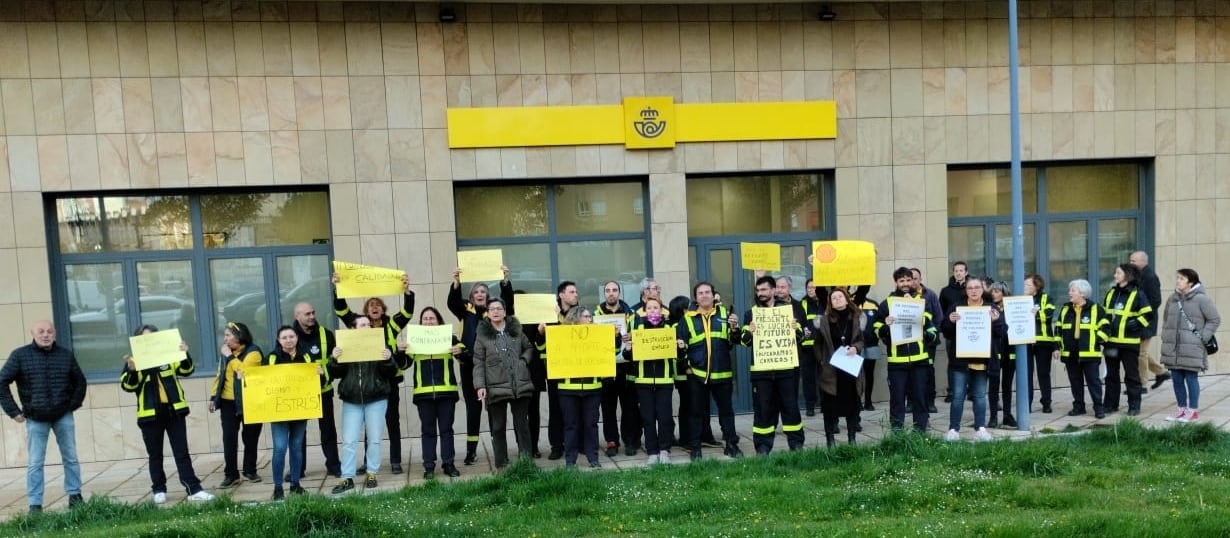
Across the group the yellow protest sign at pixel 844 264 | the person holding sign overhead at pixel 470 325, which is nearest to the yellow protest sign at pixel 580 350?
the person holding sign overhead at pixel 470 325

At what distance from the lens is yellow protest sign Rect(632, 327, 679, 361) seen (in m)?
7.39

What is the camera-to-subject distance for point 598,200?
1020 centimetres

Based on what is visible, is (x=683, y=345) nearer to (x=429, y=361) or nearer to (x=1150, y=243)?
(x=429, y=361)

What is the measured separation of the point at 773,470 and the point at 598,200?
15.4 feet

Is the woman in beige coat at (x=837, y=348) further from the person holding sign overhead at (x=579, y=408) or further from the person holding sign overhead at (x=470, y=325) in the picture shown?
the person holding sign overhead at (x=470, y=325)

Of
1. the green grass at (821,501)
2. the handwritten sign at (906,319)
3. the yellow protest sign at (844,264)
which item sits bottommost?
the green grass at (821,501)

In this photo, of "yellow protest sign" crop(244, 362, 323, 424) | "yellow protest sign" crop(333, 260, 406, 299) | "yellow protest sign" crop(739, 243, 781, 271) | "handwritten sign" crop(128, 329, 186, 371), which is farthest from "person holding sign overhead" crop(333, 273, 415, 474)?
"yellow protest sign" crop(739, 243, 781, 271)

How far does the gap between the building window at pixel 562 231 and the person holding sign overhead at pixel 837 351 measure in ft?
10.3

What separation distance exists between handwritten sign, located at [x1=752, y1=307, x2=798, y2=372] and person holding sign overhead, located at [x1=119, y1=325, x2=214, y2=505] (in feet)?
16.7

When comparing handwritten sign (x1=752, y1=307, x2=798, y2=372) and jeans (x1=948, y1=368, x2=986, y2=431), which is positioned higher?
handwritten sign (x1=752, y1=307, x2=798, y2=372)

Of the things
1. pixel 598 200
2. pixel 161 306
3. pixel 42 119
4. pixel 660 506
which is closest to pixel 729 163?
pixel 598 200

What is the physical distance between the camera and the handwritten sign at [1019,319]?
7973 millimetres

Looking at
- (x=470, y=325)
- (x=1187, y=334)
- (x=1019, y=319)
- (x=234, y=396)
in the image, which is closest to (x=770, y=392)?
(x=1019, y=319)

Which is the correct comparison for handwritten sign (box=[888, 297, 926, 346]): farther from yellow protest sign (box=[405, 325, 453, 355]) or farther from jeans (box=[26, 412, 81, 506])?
jeans (box=[26, 412, 81, 506])
